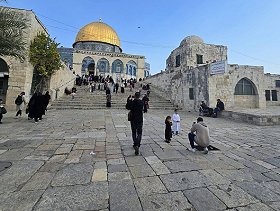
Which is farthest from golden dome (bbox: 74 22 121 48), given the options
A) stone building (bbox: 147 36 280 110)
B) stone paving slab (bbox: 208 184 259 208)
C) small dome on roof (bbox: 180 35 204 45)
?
stone paving slab (bbox: 208 184 259 208)

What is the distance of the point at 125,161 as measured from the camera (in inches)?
113

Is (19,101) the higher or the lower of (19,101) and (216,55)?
the lower

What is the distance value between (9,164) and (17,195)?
1181 millimetres

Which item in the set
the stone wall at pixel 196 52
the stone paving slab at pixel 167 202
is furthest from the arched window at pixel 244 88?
the stone paving slab at pixel 167 202

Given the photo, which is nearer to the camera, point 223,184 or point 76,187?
point 76,187

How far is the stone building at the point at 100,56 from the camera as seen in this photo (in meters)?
29.5

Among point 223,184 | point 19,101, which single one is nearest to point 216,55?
point 223,184

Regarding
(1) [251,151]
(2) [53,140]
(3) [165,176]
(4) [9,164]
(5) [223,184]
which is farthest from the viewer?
(2) [53,140]

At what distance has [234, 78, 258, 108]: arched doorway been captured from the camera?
40.0ft

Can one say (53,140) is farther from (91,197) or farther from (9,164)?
(91,197)

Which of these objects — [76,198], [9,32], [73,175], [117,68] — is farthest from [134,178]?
[117,68]

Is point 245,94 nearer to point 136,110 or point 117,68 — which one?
point 136,110

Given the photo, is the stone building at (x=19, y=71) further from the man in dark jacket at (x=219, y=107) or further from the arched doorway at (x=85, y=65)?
the arched doorway at (x=85, y=65)

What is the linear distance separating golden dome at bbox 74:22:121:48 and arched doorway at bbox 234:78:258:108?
30.6 metres
